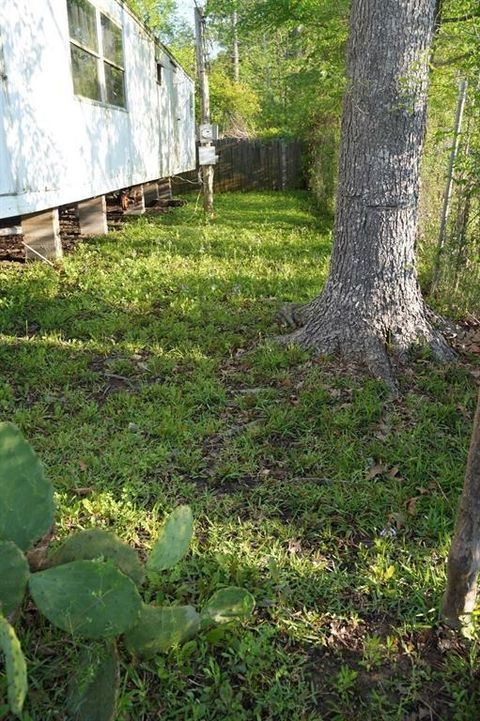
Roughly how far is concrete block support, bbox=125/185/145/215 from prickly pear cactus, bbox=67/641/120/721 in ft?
35.6

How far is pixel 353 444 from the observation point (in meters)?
3.38

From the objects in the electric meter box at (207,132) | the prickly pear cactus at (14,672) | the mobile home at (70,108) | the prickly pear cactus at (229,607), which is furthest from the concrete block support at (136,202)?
the prickly pear cactus at (14,672)

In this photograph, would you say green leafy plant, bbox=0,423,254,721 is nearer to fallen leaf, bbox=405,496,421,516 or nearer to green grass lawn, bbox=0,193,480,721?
green grass lawn, bbox=0,193,480,721

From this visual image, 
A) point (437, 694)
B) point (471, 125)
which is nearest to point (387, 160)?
point (471, 125)

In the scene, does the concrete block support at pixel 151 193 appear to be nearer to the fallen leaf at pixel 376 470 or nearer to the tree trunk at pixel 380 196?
the tree trunk at pixel 380 196

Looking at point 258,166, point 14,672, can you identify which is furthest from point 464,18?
point 258,166

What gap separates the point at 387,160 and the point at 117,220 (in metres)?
8.14

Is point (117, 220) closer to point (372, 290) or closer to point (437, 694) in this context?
point (372, 290)

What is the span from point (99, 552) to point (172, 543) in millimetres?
245

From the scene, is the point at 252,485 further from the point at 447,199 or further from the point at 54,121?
the point at 54,121

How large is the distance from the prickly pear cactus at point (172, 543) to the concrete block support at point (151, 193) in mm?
12542

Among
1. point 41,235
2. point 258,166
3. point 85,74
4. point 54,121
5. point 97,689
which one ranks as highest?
point 85,74

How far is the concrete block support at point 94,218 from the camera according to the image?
898 cm

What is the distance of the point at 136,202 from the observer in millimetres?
12242
